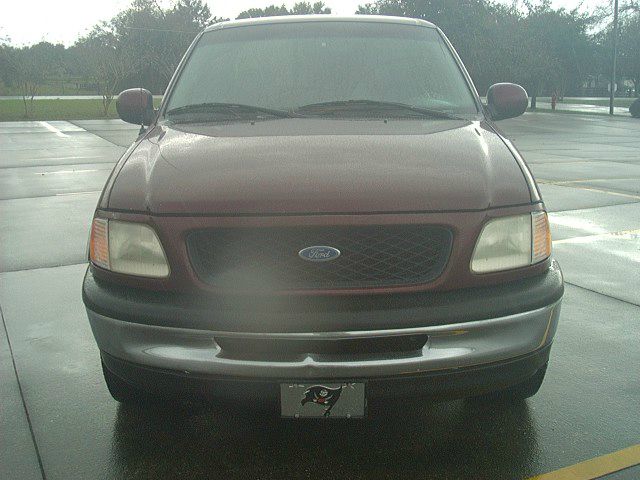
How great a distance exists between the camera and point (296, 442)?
2.82m

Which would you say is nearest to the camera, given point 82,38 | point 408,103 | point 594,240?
point 408,103

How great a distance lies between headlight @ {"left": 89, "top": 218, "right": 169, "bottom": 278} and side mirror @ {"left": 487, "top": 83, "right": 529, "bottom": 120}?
7.69 feet

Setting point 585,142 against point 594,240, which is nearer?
point 594,240

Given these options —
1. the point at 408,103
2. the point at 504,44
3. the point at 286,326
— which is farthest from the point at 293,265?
the point at 504,44

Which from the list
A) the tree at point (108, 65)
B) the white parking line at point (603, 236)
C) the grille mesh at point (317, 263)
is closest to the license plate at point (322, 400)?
the grille mesh at point (317, 263)

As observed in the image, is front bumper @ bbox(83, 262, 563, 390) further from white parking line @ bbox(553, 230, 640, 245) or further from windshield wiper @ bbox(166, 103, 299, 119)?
white parking line @ bbox(553, 230, 640, 245)

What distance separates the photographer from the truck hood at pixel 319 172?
235 cm

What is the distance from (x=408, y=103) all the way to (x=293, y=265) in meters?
1.45

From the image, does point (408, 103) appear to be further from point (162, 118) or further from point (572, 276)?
point (572, 276)

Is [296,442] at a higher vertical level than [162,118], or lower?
lower

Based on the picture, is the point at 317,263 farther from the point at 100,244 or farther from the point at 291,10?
the point at 291,10

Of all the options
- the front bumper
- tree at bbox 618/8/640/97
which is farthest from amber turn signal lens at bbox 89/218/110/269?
tree at bbox 618/8/640/97

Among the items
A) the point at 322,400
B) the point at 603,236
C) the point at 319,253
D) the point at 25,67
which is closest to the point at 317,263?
the point at 319,253

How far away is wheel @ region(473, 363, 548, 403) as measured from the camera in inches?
112
